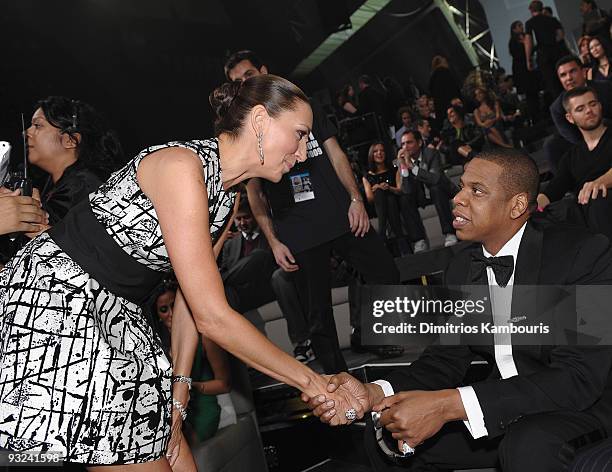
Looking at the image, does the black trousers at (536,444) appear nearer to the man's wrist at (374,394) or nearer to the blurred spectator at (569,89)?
the man's wrist at (374,394)

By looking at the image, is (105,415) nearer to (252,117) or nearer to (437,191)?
(252,117)

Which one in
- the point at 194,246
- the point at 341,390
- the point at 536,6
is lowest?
the point at 341,390

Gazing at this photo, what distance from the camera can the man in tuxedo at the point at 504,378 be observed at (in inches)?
68.6

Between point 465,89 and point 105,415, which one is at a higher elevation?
point 465,89

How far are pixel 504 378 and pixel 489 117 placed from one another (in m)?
5.47

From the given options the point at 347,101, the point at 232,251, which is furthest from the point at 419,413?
the point at 347,101

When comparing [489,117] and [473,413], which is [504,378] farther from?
[489,117]

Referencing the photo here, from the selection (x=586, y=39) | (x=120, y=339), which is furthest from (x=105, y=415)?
(x=586, y=39)

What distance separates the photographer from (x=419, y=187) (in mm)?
6508

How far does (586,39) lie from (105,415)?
22.0 feet

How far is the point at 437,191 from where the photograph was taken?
6.23 meters

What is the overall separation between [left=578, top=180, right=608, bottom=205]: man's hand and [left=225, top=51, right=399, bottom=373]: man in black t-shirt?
4.29 ft

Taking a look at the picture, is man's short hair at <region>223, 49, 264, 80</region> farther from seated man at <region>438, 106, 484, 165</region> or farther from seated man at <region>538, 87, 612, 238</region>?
seated man at <region>438, 106, 484, 165</region>

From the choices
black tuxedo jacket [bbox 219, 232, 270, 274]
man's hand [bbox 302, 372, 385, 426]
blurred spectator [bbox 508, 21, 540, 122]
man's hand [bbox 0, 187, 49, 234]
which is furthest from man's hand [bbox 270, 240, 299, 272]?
blurred spectator [bbox 508, 21, 540, 122]
